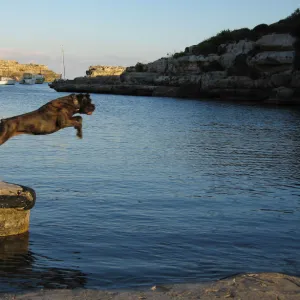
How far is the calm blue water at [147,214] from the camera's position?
9.08 m

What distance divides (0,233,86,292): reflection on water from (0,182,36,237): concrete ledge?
0.41 meters

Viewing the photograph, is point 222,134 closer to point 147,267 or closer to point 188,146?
point 188,146

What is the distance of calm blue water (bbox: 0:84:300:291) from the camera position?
9.08m

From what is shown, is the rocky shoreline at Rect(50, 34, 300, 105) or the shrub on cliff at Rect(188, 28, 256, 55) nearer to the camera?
the rocky shoreline at Rect(50, 34, 300, 105)

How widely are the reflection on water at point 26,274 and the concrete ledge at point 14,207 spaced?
41 cm

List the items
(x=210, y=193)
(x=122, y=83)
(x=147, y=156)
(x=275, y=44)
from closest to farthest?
(x=210, y=193) → (x=147, y=156) → (x=275, y=44) → (x=122, y=83)

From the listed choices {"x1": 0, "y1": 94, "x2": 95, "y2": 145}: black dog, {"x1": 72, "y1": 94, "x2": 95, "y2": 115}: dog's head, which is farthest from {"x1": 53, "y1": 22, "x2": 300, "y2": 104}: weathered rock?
{"x1": 0, "y1": 94, "x2": 95, "y2": 145}: black dog

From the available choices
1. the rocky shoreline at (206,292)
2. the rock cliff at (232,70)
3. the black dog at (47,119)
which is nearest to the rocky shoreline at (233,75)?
the rock cliff at (232,70)

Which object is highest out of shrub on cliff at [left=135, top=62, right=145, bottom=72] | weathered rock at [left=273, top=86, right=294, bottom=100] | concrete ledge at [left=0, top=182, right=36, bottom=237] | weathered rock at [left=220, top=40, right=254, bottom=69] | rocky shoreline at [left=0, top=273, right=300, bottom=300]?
weathered rock at [left=220, top=40, right=254, bottom=69]

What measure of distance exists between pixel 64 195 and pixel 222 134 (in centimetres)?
2296

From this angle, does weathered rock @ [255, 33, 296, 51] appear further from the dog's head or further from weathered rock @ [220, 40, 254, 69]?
the dog's head

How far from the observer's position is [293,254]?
33.4ft

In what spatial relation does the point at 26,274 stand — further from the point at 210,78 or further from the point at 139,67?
the point at 139,67

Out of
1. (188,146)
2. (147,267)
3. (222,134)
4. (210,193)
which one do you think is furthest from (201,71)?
(147,267)
